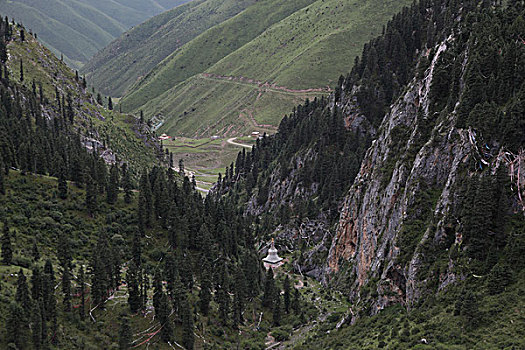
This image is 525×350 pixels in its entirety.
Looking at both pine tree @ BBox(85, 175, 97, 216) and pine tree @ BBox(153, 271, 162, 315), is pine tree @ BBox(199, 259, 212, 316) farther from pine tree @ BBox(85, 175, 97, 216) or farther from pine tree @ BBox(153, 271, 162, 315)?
pine tree @ BBox(85, 175, 97, 216)

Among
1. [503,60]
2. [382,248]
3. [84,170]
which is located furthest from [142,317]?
[503,60]

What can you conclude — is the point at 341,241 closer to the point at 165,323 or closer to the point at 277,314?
the point at 277,314

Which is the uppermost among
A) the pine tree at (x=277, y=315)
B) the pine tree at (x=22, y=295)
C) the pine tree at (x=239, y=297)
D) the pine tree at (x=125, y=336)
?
the pine tree at (x=22, y=295)

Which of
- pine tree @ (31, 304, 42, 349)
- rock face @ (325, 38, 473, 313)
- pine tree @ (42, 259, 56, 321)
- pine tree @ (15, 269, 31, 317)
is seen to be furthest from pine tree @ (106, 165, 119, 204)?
pine tree @ (31, 304, 42, 349)

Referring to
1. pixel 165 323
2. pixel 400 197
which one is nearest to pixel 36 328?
pixel 165 323

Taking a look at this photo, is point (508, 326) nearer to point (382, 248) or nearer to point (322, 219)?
point (382, 248)

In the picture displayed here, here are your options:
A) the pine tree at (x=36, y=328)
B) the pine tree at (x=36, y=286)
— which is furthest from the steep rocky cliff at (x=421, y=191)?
the pine tree at (x=36, y=286)

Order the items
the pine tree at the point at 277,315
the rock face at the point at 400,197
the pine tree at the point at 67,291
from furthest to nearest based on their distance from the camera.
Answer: the pine tree at the point at 277,315, the pine tree at the point at 67,291, the rock face at the point at 400,197

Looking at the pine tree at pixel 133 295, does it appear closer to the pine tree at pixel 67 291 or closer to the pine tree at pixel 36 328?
the pine tree at pixel 67 291

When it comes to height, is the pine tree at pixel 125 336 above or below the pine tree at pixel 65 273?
below
